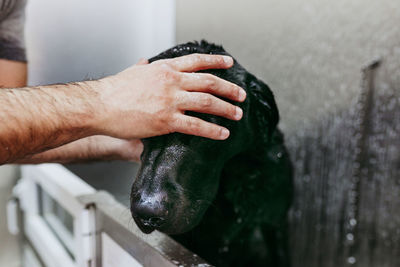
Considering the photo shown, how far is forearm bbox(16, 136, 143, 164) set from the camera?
113 centimetres

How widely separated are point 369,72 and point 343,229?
84 cm

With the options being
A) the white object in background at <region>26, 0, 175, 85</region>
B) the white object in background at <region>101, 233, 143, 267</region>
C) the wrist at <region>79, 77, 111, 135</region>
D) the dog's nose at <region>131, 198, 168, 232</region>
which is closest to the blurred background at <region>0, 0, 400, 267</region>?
the white object in background at <region>26, 0, 175, 85</region>

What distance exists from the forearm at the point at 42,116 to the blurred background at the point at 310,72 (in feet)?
1.24

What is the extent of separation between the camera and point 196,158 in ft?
2.83

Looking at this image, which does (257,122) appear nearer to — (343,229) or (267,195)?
(267,195)

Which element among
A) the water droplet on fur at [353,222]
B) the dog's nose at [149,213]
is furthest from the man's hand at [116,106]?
the water droplet on fur at [353,222]

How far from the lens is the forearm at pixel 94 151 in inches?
44.3

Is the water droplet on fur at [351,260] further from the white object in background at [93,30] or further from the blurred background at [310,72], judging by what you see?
the white object in background at [93,30]

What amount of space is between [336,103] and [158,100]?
126 cm

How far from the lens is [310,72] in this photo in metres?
1.73

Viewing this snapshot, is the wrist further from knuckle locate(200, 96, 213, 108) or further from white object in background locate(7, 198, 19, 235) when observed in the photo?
white object in background locate(7, 198, 19, 235)

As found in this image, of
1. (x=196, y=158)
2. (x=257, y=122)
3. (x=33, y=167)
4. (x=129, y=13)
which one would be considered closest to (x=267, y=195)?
(x=257, y=122)

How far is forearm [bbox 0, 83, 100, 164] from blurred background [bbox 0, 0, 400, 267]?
378 mm

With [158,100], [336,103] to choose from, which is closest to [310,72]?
[336,103]
